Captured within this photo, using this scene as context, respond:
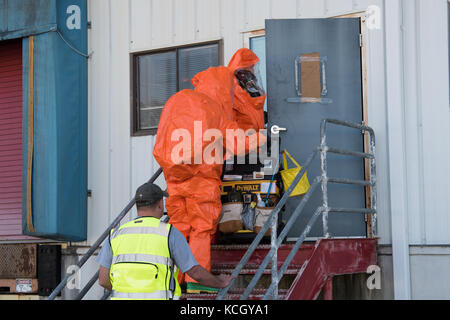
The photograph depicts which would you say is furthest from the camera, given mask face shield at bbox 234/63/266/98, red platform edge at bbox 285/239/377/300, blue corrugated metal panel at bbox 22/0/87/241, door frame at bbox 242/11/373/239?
blue corrugated metal panel at bbox 22/0/87/241

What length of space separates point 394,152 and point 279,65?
170cm

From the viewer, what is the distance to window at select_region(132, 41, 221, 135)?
28.0 feet

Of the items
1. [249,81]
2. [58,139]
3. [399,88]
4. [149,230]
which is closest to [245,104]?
[249,81]

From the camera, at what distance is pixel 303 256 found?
621 cm

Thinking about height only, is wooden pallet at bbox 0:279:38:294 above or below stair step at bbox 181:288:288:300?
below

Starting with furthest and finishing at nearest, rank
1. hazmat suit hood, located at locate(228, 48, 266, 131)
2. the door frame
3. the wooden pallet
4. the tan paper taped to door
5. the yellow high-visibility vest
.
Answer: the wooden pallet → the tan paper taped to door → the door frame → hazmat suit hood, located at locate(228, 48, 266, 131) → the yellow high-visibility vest

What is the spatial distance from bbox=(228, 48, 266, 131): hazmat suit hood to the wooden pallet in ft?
13.5

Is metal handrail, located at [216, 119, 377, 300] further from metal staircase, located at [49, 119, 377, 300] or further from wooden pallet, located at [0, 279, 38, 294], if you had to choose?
wooden pallet, located at [0, 279, 38, 294]

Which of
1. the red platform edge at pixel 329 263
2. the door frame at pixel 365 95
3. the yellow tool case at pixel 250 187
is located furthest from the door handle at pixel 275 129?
the red platform edge at pixel 329 263

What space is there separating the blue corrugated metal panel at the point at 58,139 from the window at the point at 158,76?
2.78 ft

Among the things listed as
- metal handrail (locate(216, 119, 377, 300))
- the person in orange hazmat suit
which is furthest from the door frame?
the person in orange hazmat suit

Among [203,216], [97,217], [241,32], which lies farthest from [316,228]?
[97,217]

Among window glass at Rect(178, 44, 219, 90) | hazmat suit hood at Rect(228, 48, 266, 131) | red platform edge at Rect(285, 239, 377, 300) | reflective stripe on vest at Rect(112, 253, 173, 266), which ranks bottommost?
red platform edge at Rect(285, 239, 377, 300)
